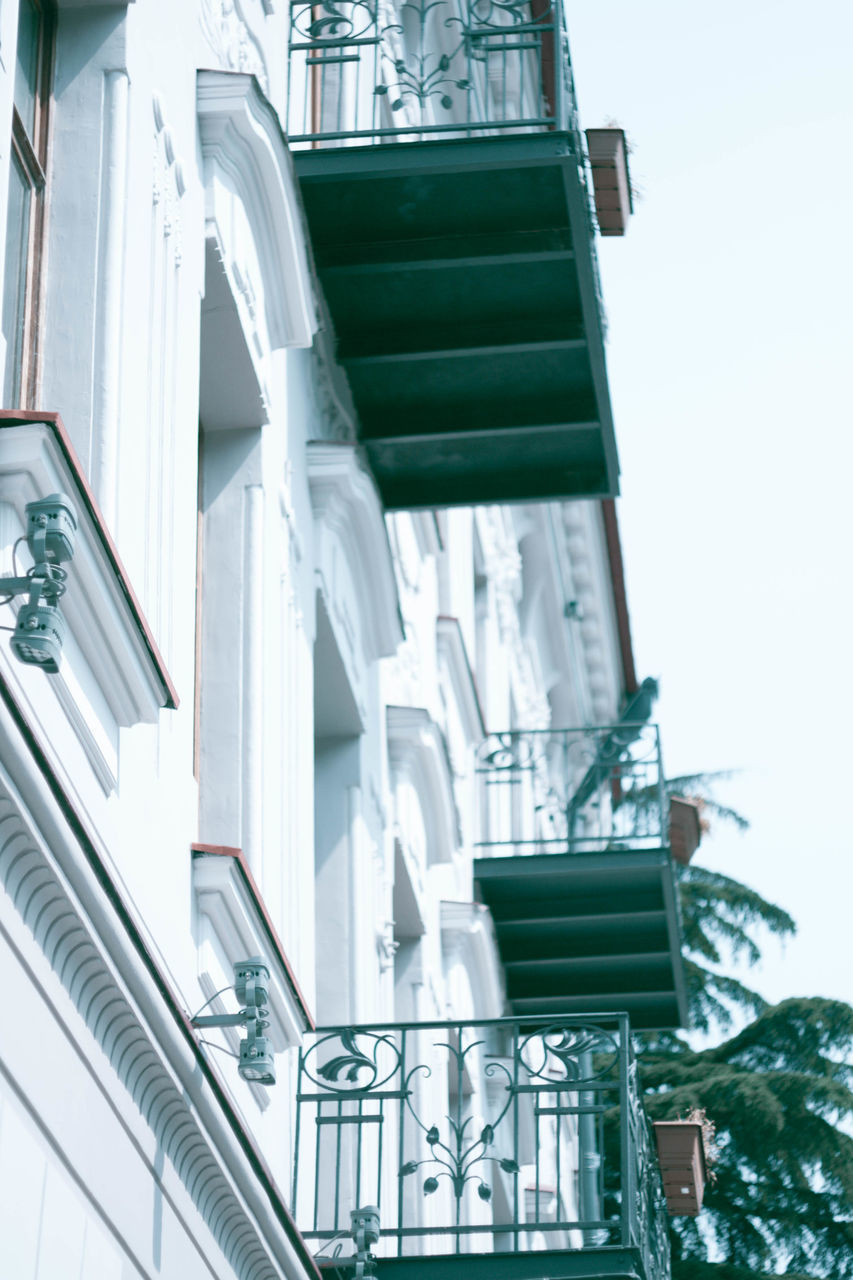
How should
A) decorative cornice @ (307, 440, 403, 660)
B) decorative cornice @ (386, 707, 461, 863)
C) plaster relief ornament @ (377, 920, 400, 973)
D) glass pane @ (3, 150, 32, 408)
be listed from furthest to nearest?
decorative cornice @ (386, 707, 461, 863)
plaster relief ornament @ (377, 920, 400, 973)
decorative cornice @ (307, 440, 403, 660)
glass pane @ (3, 150, 32, 408)

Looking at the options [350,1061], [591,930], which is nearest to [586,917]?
[591,930]

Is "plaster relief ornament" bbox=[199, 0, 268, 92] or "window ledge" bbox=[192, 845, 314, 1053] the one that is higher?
"plaster relief ornament" bbox=[199, 0, 268, 92]

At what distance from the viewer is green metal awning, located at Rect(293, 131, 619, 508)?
29.9 ft

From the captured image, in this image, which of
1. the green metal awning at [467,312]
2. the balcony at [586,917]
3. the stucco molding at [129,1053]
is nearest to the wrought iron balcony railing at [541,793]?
the balcony at [586,917]

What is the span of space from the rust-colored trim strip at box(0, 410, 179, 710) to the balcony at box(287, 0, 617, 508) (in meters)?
3.98

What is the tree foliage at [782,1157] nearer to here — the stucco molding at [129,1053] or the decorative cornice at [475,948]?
the decorative cornice at [475,948]

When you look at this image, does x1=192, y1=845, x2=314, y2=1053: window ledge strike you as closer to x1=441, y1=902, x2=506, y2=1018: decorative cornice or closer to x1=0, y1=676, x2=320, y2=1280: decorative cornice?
x1=0, y1=676, x2=320, y2=1280: decorative cornice

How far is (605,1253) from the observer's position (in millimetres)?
7883

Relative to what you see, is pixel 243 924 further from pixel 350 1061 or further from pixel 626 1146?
pixel 626 1146

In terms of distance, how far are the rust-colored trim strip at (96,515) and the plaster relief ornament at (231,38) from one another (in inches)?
111

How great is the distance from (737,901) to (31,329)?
19.7m

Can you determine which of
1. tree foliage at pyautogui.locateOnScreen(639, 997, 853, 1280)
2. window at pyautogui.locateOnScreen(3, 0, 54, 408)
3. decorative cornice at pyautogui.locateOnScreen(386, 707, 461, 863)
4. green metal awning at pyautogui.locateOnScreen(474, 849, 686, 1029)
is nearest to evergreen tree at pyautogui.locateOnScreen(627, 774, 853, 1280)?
tree foliage at pyautogui.locateOnScreen(639, 997, 853, 1280)

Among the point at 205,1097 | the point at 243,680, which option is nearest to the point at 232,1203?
the point at 205,1097

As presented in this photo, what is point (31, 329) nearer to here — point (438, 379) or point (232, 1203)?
point (232, 1203)
